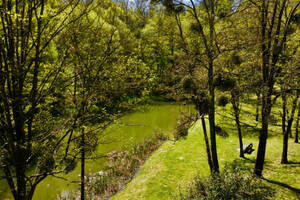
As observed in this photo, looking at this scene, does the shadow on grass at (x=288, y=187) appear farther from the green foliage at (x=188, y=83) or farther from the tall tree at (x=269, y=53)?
the green foliage at (x=188, y=83)

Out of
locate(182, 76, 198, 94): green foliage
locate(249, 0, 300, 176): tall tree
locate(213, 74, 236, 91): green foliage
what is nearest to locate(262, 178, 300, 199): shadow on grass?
locate(249, 0, 300, 176): tall tree

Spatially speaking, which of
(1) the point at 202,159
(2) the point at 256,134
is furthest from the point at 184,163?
(2) the point at 256,134

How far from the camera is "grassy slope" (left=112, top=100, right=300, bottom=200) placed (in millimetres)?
7453

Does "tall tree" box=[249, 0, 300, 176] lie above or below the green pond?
above

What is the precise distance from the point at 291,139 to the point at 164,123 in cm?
993

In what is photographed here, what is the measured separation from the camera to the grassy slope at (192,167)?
745 cm

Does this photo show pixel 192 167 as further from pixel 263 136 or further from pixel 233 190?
pixel 233 190

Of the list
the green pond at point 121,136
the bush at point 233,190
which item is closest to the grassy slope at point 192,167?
the bush at point 233,190

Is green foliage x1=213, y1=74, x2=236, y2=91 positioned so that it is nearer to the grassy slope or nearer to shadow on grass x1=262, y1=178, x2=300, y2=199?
the grassy slope

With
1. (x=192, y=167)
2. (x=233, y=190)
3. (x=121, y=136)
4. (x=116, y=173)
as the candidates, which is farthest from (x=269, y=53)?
(x=121, y=136)

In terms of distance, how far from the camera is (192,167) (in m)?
9.44

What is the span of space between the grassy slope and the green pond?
6.02 ft

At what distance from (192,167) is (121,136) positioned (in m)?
6.68

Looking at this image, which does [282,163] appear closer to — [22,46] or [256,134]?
[256,134]
